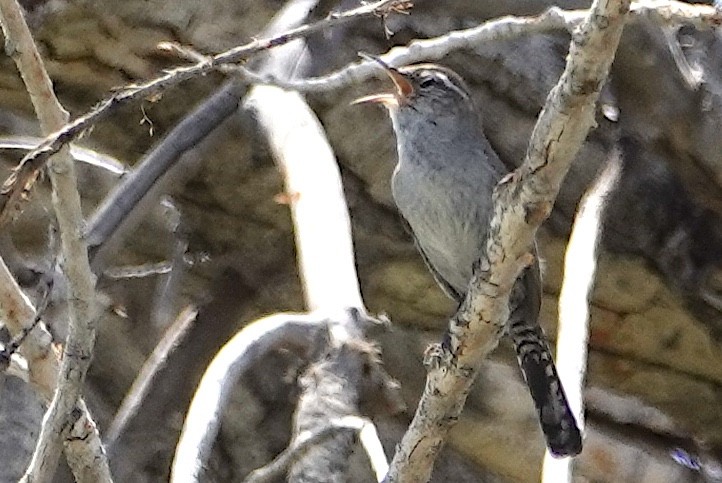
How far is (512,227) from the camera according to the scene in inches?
63.1

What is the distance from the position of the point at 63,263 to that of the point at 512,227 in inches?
23.8

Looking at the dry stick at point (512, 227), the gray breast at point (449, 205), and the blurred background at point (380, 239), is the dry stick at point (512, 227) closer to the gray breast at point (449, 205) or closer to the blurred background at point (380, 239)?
the gray breast at point (449, 205)

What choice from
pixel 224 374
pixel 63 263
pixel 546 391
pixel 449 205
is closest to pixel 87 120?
pixel 63 263

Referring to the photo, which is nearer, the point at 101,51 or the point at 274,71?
the point at 274,71

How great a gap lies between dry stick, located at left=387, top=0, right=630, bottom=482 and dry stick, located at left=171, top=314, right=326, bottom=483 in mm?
279

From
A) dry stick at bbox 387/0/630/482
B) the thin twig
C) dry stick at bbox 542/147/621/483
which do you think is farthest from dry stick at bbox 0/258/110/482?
dry stick at bbox 542/147/621/483

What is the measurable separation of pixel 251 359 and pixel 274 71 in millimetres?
801

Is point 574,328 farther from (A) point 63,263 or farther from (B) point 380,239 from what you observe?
(B) point 380,239

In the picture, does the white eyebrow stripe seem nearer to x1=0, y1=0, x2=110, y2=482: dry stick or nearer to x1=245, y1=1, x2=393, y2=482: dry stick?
x1=245, y1=1, x2=393, y2=482: dry stick

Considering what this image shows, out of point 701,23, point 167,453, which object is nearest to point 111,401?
point 167,453

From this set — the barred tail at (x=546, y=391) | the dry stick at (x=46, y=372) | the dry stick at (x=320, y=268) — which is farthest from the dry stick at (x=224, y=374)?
the barred tail at (x=546, y=391)

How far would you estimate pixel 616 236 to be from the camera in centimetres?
334

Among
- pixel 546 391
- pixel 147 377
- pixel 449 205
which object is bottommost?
pixel 147 377

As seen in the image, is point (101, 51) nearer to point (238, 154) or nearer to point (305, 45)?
point (238, 154)
